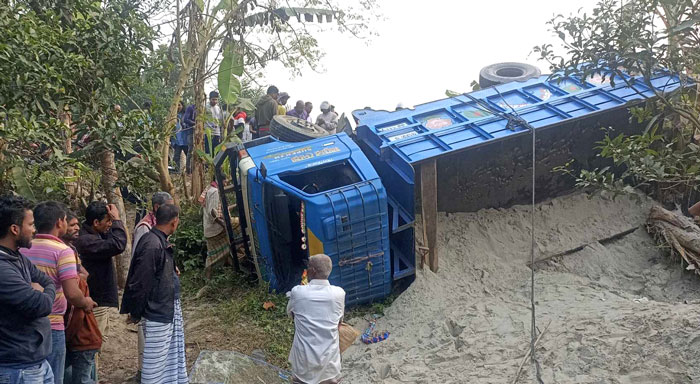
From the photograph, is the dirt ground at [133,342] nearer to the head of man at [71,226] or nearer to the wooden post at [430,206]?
the head of man at [71,226]

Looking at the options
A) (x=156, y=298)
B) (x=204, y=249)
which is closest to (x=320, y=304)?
(x=156, y=298)

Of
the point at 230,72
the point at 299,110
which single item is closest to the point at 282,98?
the point at 299,110

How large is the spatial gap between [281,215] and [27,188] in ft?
7.38

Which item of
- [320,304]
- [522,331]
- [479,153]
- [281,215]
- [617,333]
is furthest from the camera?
[479,153]

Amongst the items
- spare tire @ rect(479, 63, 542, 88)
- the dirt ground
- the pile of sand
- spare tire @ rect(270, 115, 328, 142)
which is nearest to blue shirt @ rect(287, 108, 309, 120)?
spare tire @ rect(270, 115, 328, 142)

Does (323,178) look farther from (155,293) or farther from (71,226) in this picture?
(71,226)

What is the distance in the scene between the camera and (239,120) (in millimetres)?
10320

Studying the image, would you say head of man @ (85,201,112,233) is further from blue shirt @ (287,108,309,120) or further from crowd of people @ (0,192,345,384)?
blue shirt @ (287,108,309,120)

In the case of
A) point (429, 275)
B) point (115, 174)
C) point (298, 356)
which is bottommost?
point (429, 275)

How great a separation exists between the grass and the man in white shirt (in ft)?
4.93

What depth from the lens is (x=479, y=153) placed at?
25.1 ft

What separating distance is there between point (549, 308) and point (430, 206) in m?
1.58

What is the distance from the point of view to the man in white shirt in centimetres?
414

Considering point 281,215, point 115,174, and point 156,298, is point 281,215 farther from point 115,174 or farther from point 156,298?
point 156,298
